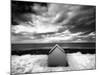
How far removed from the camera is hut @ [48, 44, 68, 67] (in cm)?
261

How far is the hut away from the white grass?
0.06m

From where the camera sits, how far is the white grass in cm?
245

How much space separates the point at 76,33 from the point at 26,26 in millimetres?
863

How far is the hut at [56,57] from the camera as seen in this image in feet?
8.55

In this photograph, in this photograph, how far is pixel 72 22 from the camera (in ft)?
8.91

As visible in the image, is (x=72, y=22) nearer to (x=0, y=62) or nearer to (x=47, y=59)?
(x=47, y=59)

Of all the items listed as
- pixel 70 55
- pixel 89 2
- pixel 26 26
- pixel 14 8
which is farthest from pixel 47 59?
pixel 89 2

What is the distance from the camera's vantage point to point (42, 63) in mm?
2580

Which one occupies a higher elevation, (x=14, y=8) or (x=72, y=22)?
(x=14, y=8)

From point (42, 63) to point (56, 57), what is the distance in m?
0.25

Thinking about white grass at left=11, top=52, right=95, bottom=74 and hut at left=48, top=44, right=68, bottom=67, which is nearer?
white grass at left=11, top=52, right=95, bottom=74

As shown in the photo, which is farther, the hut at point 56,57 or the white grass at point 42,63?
the hut at point 56,57

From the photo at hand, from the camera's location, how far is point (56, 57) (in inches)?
103

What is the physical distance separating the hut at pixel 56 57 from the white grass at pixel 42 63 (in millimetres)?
63
